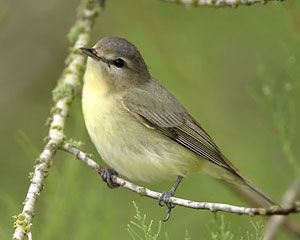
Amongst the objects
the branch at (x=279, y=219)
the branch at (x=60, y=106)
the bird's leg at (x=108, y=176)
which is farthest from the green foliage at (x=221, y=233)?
the bird's leg at (x=108, y=176)

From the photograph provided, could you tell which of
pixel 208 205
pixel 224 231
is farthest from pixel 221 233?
pixel 208 205

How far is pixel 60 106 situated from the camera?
15.4 feet

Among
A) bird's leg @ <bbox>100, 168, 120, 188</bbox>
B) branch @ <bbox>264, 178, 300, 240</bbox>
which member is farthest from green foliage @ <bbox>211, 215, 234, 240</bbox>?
bird's leg @ <bbox>100, 168, 120, 188</bbox>

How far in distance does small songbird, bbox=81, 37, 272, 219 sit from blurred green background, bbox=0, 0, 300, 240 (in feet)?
1.03

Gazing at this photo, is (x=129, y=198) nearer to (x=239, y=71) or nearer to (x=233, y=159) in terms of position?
(x=233, y=159)

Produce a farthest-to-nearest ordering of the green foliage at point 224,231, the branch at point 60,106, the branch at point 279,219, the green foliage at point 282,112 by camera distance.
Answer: the branch at point 279,219 → the green foliage at point 282,112 → the branch at point 60,106 → the green foliage at point 224,231

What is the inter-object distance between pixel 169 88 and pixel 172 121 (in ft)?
4.14

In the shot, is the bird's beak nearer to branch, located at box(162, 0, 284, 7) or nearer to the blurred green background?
the blurred green background

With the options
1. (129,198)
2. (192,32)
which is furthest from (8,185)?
(192,32)

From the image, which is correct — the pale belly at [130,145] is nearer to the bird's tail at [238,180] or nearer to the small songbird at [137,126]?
the small songbird at [137,126]

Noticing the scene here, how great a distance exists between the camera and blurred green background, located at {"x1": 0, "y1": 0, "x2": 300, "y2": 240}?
515 centimetres

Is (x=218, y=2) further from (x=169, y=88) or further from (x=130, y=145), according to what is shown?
(x=169, y=88)

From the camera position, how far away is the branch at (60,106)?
3728 mm

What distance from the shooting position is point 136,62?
201 inches
